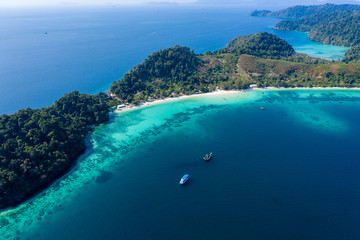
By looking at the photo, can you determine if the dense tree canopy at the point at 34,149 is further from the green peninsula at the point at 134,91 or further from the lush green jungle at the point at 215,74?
the lush green jungle at the point at 215,74

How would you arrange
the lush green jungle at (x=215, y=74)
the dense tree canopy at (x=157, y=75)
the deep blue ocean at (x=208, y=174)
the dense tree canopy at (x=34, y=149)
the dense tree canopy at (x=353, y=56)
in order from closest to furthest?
1. the deep blue ocean at (x=208, y=174)
2. the dense tree canopy at (x=34, y=149)
3. the dense tree canopy at (x=157, y=75)
4. the lush green jungle at (x=215, y=74)
5. the dense tree canopy at (x=353, y=56)

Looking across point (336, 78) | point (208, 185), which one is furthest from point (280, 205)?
point (336, 78)

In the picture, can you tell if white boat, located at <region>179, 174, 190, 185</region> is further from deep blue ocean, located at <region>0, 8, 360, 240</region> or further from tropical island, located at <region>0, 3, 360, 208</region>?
tropical island, located at <region>0, 3, 360, 208</region>

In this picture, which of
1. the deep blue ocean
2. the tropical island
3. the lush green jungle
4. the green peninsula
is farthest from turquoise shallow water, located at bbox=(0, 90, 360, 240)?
the lush green jungle

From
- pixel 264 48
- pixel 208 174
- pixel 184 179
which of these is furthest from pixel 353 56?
pixel 184 179

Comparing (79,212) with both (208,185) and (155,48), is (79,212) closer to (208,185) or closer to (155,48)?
(208,185)

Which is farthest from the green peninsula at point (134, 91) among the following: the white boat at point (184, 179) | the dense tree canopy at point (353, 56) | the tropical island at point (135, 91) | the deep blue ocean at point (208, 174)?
the white boat at point (184, 179)
